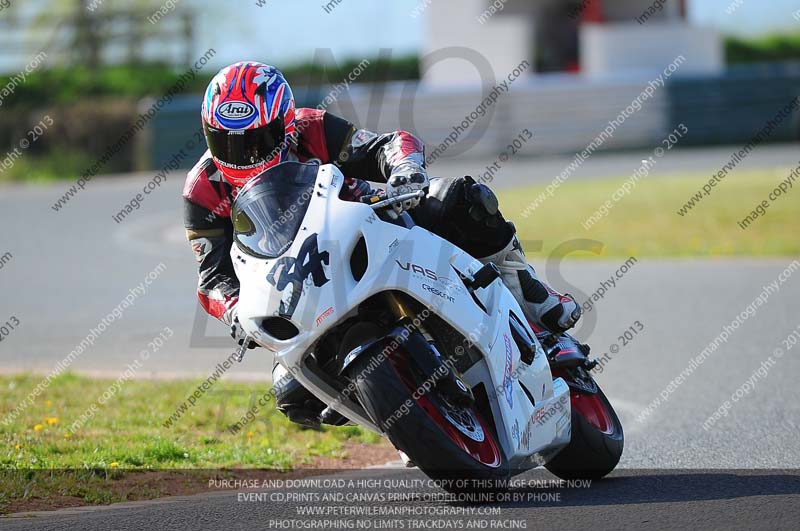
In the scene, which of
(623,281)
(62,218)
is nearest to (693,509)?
(623,281)

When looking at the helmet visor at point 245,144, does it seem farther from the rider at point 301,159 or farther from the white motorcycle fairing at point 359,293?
the white motorcycle fairing at point 359,293

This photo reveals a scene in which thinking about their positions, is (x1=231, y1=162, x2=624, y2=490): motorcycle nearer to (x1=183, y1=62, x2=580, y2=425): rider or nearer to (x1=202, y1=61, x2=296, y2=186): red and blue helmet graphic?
(x1=183, y1=62, x2=580, y2=425): rider

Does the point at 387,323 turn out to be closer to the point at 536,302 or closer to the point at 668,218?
the point at 536,302

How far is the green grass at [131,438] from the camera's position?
602cm

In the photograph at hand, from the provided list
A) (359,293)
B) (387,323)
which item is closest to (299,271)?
(359,293)

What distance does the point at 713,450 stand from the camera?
20.9ft

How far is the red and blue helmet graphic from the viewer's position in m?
5.25

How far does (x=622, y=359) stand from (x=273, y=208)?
5093 mm

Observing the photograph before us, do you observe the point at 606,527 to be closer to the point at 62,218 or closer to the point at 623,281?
the point at 623,281

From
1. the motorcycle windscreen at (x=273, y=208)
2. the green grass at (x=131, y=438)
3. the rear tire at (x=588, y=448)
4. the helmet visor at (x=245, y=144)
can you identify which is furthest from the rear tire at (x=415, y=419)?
the green grass at (x=131, y=438)

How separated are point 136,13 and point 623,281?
30331mm

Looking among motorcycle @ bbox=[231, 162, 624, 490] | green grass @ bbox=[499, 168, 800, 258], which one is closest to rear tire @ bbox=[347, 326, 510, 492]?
motorcycle @ bbox=[231, 162, 624, 490]

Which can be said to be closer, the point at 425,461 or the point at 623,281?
the point at 425,461

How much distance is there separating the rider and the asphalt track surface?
0.90 m
